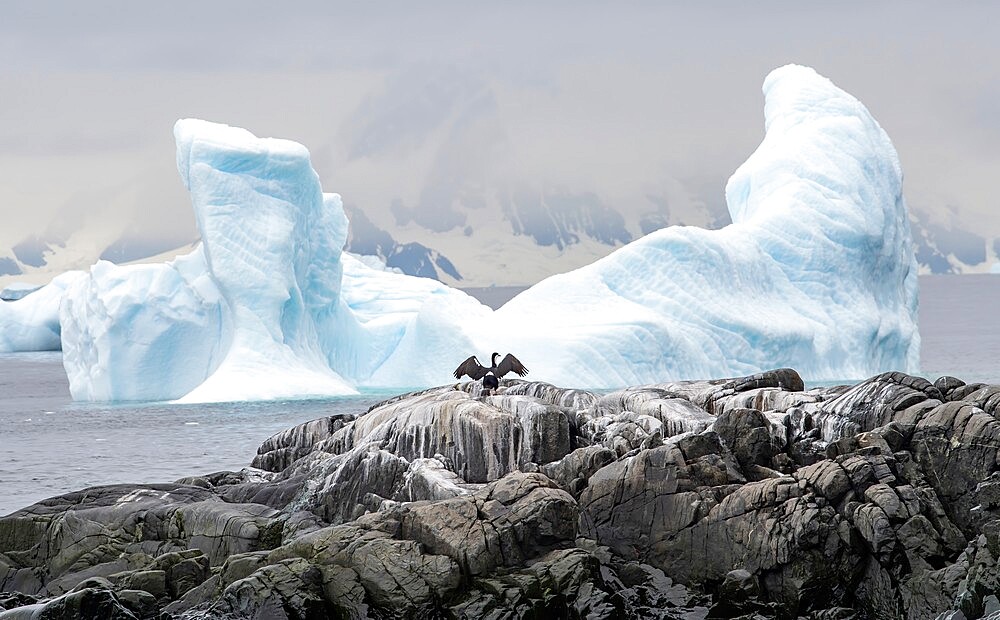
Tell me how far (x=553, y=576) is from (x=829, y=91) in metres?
28.1

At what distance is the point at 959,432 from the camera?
13.5m

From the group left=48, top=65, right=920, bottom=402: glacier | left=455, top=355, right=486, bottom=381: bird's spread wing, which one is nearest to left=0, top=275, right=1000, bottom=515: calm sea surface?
left=48, top=65, right=920, bottom=402: glacier

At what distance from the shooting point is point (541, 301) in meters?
33.7

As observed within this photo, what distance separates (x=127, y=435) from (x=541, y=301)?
11.8 m

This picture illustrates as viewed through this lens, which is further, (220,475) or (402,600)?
(220,475)

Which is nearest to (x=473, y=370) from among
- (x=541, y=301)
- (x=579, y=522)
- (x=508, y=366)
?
(x=508, y=366)

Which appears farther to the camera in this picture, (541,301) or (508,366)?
(541,301)

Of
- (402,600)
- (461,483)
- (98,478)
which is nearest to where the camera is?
(402,600)

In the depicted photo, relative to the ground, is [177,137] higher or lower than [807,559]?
higher

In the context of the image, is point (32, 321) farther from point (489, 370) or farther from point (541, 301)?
point (489, 370)

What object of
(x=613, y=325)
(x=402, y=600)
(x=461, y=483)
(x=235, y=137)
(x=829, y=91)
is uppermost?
(x=829, y=91)

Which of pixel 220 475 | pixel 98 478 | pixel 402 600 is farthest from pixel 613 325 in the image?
pixel 402 600

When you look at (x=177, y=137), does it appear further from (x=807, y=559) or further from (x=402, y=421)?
(x=807, y=559)

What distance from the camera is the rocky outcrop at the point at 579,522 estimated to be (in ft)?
39.2
